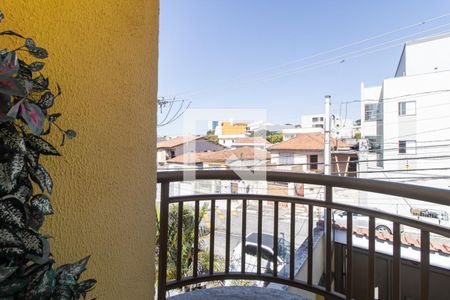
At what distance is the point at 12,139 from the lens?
21.5 inches

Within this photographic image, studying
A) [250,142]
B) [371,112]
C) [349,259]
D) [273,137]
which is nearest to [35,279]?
[349,259]

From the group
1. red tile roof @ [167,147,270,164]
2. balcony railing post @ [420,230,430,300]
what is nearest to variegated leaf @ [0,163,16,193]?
balcony railing post @ [420,230,430,300]

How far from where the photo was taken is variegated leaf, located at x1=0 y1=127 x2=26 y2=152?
54cm

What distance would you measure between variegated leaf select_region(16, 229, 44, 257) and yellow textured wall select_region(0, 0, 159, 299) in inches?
9.6

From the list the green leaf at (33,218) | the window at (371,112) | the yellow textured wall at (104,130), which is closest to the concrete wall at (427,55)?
the window at (371,112)

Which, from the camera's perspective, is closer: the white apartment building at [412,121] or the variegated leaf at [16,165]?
the variegated leaf at [16,165]

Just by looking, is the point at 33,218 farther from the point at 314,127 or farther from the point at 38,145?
the point at 314,127

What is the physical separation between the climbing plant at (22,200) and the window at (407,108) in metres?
9.41

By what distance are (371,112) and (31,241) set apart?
33.8 feet

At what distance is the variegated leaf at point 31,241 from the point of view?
1.78 ft

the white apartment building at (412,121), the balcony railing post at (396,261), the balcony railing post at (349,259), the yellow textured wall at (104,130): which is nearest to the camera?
the yellow textured wall at (104,130)

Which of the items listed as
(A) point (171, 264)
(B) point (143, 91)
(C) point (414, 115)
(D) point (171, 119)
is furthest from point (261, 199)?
(C) point (414, 115)

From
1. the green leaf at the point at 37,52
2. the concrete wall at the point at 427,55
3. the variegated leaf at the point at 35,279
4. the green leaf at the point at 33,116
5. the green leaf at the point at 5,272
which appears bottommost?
the variegated leaf at the point at 35,279

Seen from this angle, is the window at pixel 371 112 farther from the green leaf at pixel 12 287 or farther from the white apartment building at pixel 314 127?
the green leaf at pixel 12 287
